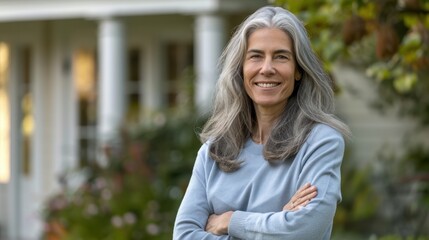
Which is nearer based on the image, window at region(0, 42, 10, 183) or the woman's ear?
the woman's ear

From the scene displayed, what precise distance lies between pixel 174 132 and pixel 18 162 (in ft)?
13.8

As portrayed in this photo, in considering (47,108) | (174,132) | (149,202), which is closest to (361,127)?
(174,132)

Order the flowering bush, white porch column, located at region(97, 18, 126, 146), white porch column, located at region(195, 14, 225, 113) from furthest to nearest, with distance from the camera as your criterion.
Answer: white porch column, located at region(97, 18, 126, 146), white porch column, located at region(195, 14, 225, 113), the flowering bush

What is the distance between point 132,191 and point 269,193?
23.4ft

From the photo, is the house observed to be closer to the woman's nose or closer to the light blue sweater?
the light blue sweater

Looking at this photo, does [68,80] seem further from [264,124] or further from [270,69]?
[270,69]

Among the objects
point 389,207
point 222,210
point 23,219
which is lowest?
point 23,219

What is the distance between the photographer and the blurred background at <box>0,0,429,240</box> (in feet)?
24.9

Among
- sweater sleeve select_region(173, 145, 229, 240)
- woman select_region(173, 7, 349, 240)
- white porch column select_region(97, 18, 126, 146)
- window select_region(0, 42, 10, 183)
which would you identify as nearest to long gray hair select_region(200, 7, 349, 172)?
woman select_region(173, 7, 349, 240)

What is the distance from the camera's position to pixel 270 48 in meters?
3.67

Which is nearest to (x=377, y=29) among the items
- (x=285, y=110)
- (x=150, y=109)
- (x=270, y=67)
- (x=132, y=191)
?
(x=285, y=110)

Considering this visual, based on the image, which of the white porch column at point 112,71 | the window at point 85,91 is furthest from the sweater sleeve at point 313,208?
the window at point 85,91

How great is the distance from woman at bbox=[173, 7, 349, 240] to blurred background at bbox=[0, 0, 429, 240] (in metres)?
2.31

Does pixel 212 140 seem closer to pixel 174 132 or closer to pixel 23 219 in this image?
pixel 174 132
